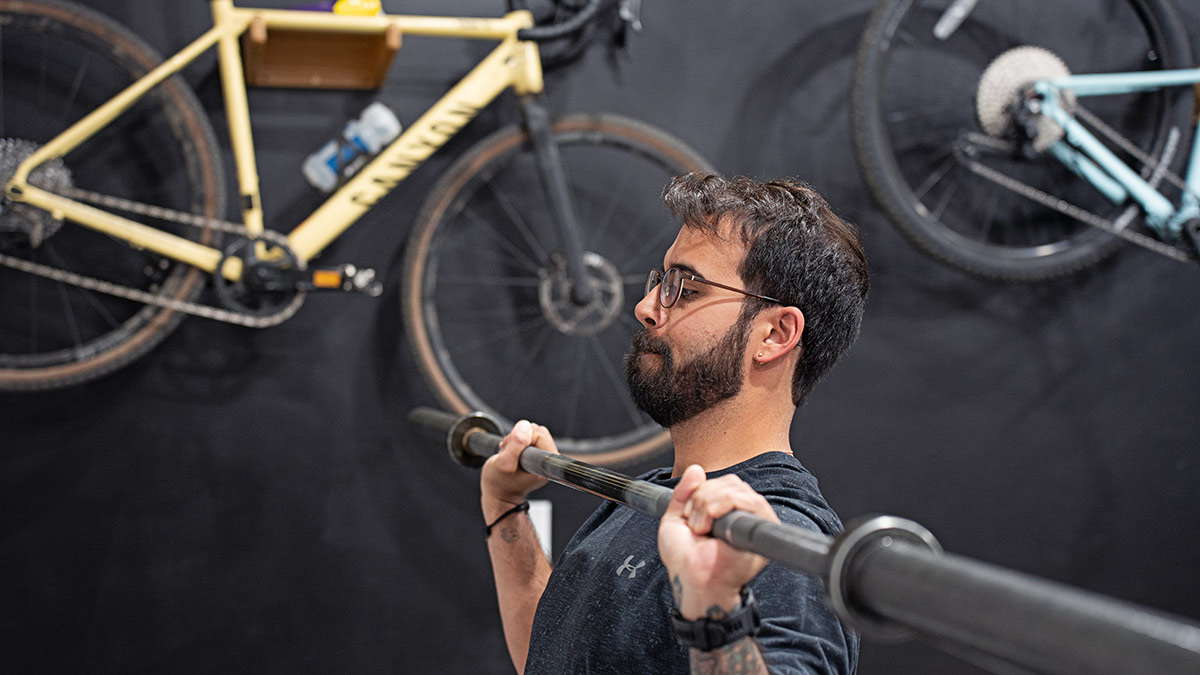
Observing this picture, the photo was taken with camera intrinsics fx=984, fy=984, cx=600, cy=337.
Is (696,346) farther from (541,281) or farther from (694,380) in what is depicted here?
(541,281)

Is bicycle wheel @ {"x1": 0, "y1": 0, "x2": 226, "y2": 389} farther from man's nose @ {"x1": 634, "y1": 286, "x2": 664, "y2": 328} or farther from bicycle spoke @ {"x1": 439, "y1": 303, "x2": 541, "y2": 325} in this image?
man's nose @ {"x1": 634, "y1": 286, "x2": 664, "y2": 328}

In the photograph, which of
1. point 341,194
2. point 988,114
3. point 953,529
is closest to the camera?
point 341,194

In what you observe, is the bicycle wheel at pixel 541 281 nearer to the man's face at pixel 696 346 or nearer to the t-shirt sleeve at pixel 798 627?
the man's face at pixel 696 346

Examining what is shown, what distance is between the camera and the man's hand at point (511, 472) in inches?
54.0

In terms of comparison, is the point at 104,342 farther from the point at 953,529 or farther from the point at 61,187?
the point at 953,529

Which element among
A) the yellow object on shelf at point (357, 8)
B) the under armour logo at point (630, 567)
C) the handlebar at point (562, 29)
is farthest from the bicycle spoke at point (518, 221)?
the under armour logo at point (630, 567)

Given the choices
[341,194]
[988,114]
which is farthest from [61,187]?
[988,114]

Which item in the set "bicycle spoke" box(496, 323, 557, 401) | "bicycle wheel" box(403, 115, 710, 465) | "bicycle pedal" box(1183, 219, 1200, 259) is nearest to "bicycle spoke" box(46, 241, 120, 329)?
"bicycle wheel" box(403, 115, 710, 465)

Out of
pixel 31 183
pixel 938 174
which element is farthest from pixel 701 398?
pixel 938 174

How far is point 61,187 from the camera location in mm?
2262

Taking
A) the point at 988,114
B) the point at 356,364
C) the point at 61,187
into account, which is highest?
the point at 61,187

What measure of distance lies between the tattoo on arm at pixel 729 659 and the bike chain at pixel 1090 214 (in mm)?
2345

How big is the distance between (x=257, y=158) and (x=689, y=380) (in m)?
1.69

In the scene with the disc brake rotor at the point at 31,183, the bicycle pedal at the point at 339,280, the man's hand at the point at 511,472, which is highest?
the disc brake rotor at the point at 31,183
